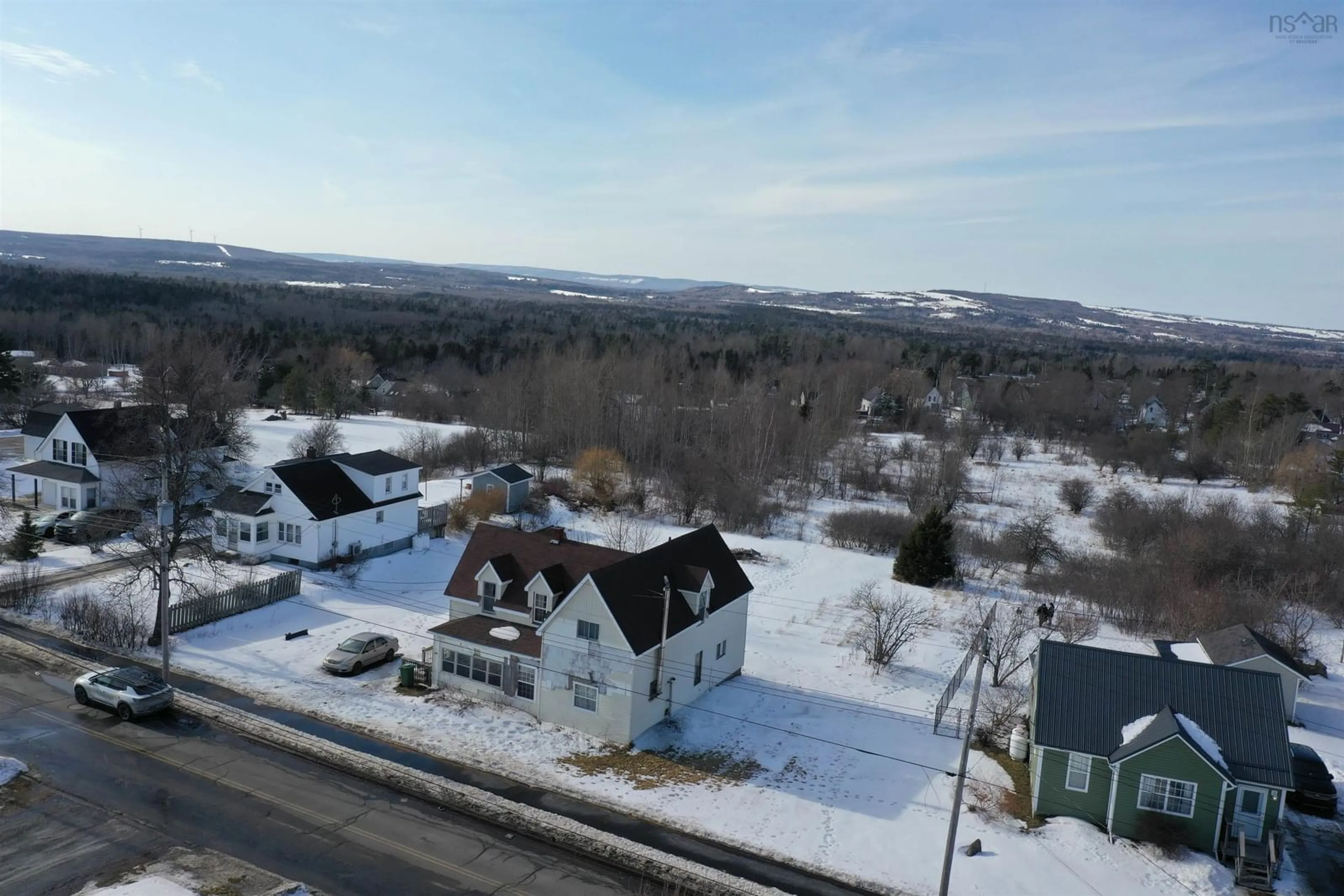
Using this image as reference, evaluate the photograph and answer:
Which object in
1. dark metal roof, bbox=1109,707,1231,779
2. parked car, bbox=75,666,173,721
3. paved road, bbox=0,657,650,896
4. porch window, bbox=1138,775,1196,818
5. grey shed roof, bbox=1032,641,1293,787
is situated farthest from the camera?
parked car, bbox=75,666,173,721

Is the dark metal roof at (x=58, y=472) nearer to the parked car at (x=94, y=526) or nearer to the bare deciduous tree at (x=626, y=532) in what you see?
the parked car at (x=94, y=526)

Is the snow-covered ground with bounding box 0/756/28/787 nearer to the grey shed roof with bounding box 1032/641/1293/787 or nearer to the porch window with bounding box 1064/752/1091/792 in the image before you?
the grey shed roof with bounding box 1032/641/1293/787

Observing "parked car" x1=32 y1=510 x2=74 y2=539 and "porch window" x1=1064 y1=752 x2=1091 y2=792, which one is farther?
"parked car" x1=32 y1=510 x2=74 y2=539

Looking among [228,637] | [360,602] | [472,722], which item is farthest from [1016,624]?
[228,637]

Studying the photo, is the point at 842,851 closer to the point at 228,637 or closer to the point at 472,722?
the point at 472,722

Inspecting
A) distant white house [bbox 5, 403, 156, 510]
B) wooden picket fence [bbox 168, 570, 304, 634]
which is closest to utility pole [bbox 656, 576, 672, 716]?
wooden picket fence [bbox 168, 570, 304, 634]

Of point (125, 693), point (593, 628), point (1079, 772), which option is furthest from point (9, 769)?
point (1079, 772)

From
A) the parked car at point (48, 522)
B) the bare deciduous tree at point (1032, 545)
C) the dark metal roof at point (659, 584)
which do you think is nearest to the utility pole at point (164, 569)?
the dark metal roof at point (659, 584)
